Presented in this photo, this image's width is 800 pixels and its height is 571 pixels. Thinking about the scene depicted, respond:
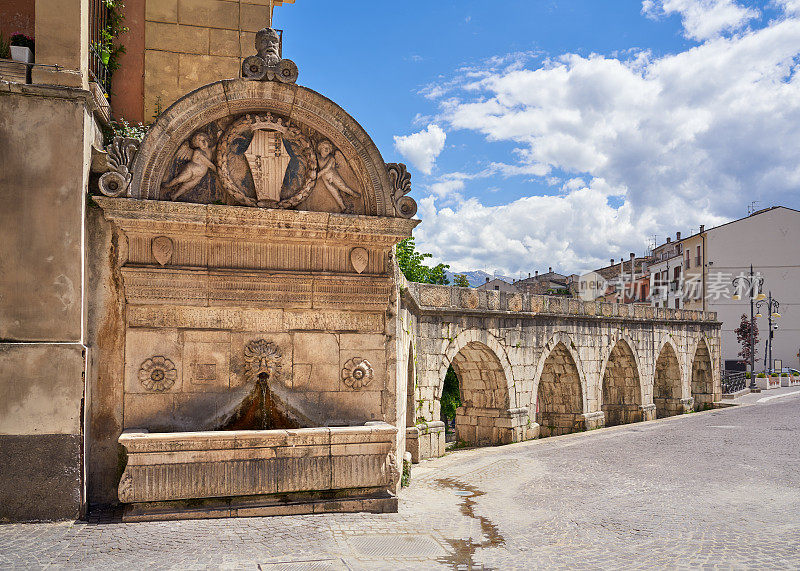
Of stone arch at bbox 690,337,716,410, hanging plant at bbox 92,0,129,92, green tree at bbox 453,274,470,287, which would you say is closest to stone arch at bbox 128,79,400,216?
hanging plant at bbox 92,0,129,92

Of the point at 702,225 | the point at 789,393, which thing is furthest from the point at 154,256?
the point at 702,225

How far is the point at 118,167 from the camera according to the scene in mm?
6016

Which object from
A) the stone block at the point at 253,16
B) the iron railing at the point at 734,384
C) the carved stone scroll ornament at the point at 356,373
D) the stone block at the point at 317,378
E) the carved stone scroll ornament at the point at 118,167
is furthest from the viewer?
the iron railing at the point at 734,384

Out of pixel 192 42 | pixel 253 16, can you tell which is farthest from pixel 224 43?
pixel 253 16

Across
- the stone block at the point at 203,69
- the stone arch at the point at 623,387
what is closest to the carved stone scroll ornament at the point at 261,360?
the stone block at the point at 203,69

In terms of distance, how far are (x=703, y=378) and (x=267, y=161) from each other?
22.0 meters

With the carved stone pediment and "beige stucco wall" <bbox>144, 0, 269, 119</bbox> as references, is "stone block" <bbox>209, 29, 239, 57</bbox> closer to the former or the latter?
"beige stucco wall" <bbox>144, 0, 269, 119</bbox>

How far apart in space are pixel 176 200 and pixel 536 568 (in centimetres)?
450

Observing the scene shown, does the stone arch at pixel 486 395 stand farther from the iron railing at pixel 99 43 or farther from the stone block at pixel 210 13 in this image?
the iron railing at pixel 99 43

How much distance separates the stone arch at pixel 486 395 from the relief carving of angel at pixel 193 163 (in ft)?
25.4

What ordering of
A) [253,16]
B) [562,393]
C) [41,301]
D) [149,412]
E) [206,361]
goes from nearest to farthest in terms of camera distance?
1. [41,301]
2. [149,412]
3. [206,361]
4. [253,16]
5. [562,393]

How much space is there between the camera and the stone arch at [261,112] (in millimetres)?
6184

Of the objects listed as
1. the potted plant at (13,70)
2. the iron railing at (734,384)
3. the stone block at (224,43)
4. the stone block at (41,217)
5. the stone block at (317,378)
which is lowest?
the iron railing at (734,384)

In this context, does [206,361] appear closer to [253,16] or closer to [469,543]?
[469,543]
